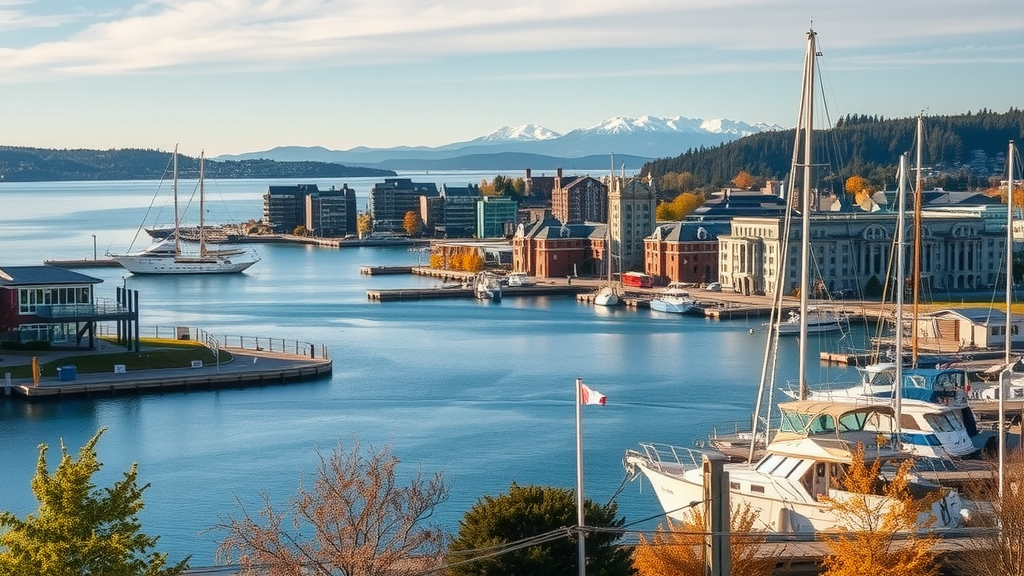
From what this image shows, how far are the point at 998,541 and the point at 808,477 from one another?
3.44 meters

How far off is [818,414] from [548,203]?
106 meters

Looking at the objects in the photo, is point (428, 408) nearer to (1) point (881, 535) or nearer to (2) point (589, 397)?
(1) point (881, 535)

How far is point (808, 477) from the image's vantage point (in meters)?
16.0

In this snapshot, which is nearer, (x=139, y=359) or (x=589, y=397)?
(x=589, y=397)

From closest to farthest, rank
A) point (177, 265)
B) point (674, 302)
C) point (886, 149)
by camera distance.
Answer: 1. point (674, 302)
2. point (177, 265)
3. point (886, 149)

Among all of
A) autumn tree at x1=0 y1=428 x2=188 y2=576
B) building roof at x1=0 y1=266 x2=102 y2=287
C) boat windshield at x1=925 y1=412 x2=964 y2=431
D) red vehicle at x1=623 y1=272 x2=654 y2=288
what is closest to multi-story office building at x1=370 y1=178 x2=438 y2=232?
red vehicle at x1=623 y1=272 x2=654 y2=288

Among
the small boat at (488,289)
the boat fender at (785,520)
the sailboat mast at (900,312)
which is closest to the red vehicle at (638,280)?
the small boat at (488,289)

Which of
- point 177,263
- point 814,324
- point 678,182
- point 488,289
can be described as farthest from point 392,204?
point 814,324

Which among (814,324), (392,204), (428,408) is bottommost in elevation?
(428,408)

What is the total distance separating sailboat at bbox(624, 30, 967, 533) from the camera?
1537 centimetres

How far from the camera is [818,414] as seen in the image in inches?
706

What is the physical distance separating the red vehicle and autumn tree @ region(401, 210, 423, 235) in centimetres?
4918

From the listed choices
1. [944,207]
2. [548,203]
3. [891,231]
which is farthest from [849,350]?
[548,203]

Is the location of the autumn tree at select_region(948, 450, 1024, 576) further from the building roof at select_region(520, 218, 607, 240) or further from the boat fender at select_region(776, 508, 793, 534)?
the building roof at select_region(520, 218, 607, 240)
